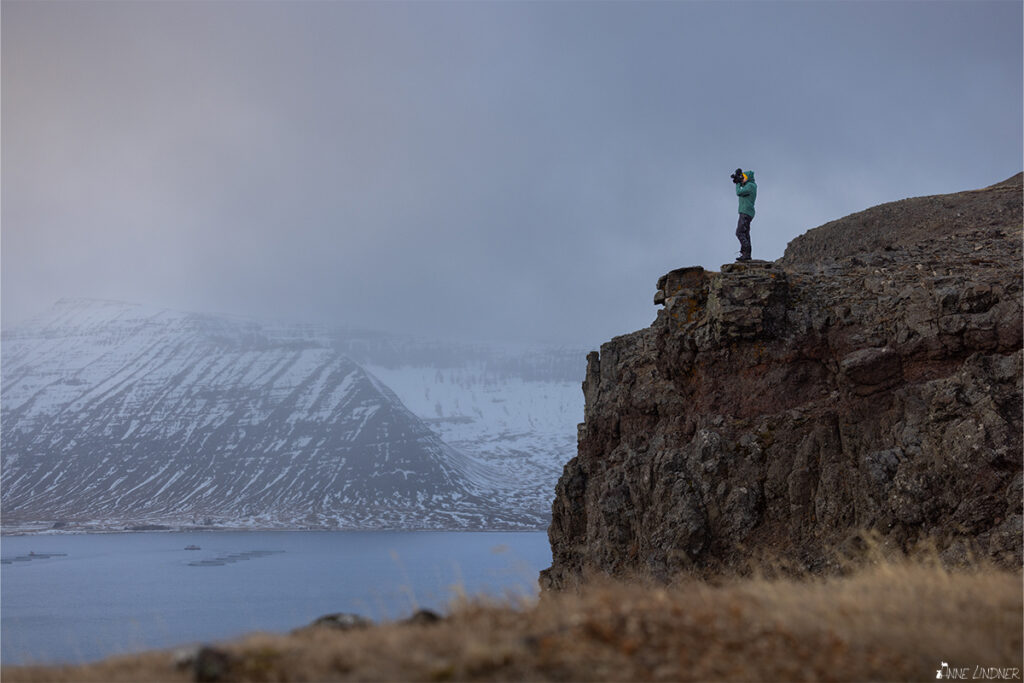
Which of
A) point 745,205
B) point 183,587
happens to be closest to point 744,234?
point 745,205

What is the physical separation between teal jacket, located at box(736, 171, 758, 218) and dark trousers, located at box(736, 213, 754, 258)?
0.56 ft

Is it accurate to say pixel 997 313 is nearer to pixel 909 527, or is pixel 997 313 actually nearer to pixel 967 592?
pixel 909 527

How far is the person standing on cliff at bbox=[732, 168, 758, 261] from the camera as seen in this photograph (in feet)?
76.7

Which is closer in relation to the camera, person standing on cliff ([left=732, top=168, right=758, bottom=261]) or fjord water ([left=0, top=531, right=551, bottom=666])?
person standing on cliff ([left=732, top=168, right=758, bottom=261])

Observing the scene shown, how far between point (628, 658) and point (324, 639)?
2834 millimetres

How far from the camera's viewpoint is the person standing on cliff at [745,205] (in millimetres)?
23375

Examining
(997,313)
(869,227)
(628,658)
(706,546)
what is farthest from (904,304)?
(869,227)

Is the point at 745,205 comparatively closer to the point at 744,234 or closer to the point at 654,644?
the point at 744,234

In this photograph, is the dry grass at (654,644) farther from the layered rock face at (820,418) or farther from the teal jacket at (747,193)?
the teal jacket at (747,193)

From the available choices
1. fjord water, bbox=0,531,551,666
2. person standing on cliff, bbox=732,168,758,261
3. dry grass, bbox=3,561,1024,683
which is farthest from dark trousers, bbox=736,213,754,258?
fjord water, bbox=0,531,551,666

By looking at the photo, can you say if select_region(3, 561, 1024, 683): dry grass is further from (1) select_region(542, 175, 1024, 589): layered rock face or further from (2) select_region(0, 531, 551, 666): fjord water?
(2) select_region(0, 531, 551, 666): fjord water

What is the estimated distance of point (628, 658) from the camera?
6.65 meters

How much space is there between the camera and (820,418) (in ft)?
58.1

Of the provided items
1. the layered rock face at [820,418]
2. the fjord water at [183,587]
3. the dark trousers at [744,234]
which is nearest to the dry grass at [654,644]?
the layered rock face at [820,418]
